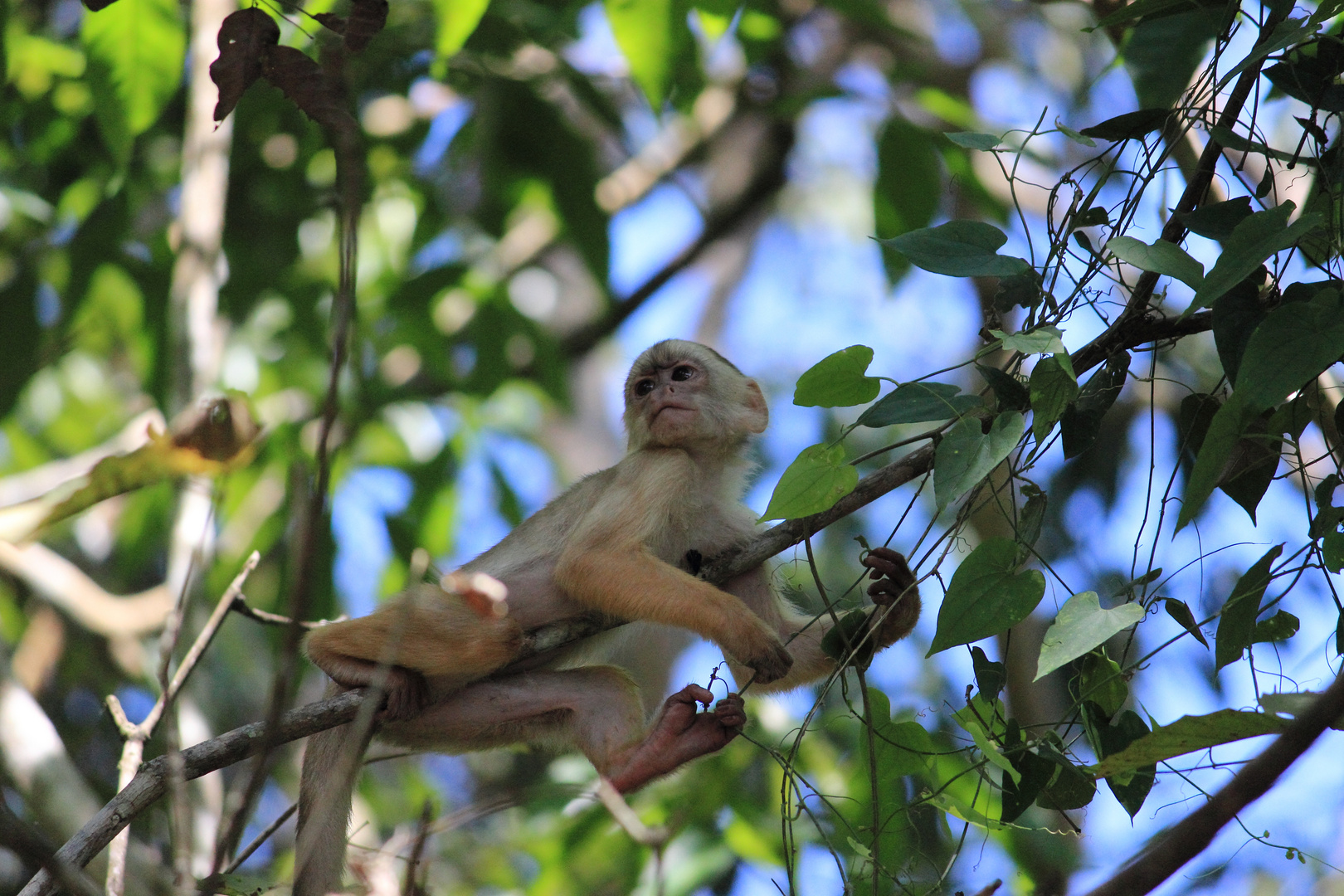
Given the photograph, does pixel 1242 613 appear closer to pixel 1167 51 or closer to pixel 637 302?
pixel 1167 51

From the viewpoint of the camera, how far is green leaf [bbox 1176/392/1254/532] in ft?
7.55

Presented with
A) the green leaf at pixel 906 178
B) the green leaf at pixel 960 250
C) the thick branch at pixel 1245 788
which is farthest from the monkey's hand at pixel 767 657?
the thick branch at pixel 1245 788

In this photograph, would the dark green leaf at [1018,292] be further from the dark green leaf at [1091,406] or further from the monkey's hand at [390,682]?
the monkey's hand at [390,682]

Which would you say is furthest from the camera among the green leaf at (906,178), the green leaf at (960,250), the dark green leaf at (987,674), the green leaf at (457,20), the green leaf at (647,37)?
the green leaf at (906,178)

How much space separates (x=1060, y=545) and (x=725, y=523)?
2367 mm

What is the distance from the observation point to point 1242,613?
272 centimetres

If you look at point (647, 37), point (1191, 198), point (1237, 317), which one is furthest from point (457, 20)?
point (1237, 317)

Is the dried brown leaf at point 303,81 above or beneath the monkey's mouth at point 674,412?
beneath

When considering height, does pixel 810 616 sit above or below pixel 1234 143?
above

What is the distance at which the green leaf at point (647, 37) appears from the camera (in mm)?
4590

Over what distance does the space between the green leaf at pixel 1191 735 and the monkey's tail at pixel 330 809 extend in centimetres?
Result: 255

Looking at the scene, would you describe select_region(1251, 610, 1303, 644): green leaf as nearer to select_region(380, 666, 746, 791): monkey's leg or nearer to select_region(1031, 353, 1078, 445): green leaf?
select_region(1031, 353, 1078, 445): green leaf

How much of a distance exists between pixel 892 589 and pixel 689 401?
1730 millimetres

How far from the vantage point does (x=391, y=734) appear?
464cm
